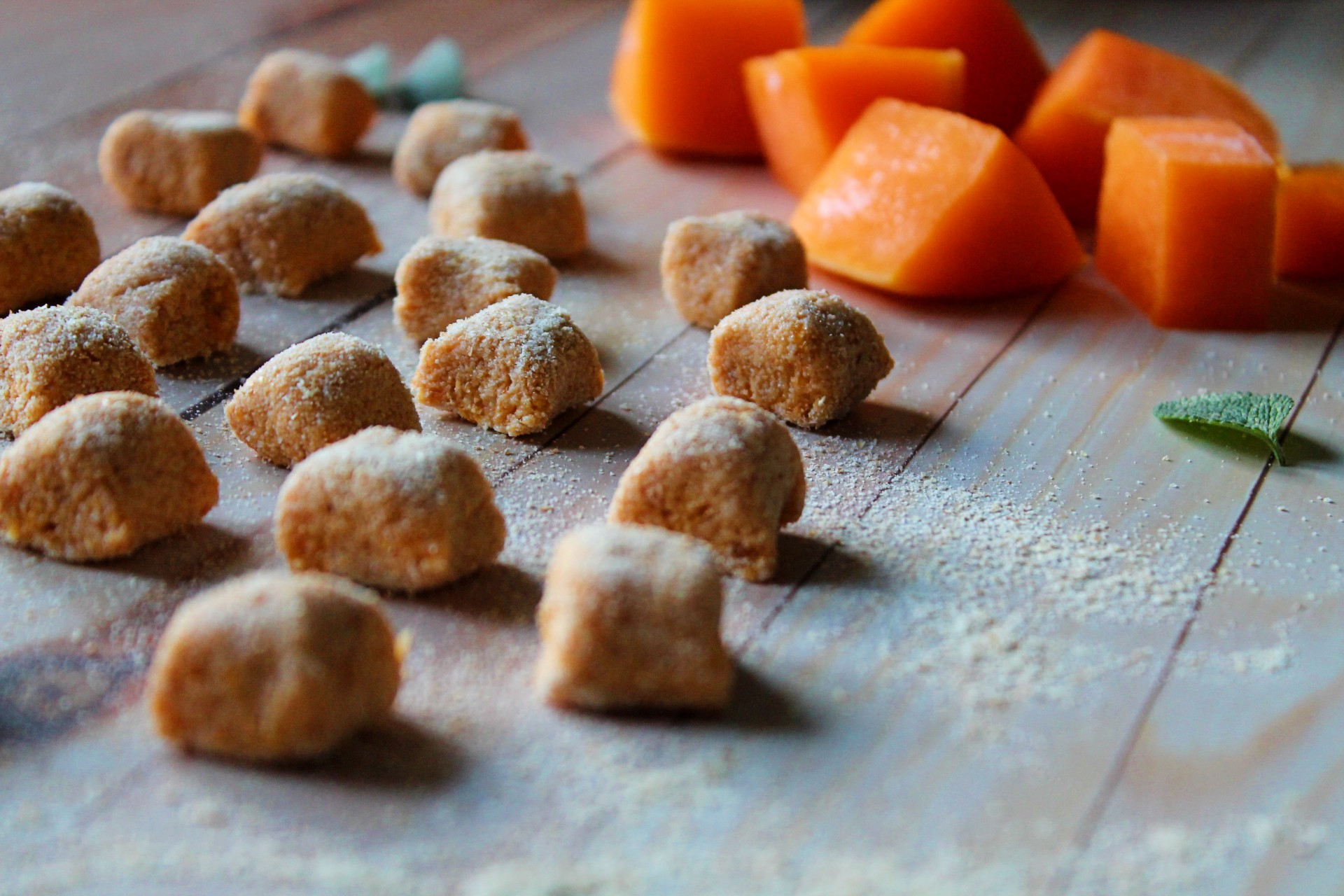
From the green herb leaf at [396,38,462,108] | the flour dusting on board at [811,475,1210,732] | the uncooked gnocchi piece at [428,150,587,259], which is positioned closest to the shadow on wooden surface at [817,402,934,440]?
the flour dusting on board at [811,475,1210,732]

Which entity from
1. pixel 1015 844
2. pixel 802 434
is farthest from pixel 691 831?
pixel 802 434

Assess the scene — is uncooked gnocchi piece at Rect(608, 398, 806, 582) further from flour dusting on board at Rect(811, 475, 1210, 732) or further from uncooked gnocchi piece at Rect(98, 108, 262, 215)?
uncooked gnocchi piece at Rect(98, 108, 262, 215)

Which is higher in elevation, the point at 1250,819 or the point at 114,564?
the point at 114,564

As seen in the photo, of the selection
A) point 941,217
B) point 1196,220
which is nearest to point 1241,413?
point 1196,220

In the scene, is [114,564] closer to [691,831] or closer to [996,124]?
[691,831]

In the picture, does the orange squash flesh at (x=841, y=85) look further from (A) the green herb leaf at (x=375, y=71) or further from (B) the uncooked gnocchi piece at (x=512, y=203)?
(A) the green herb leaf at (x=375, y=71)

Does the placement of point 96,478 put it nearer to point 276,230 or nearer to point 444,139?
point 276,230

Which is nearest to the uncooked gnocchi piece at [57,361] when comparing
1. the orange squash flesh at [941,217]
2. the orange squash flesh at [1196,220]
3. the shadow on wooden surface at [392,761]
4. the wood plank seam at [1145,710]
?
the shadow on wooden surface at [392,761]
